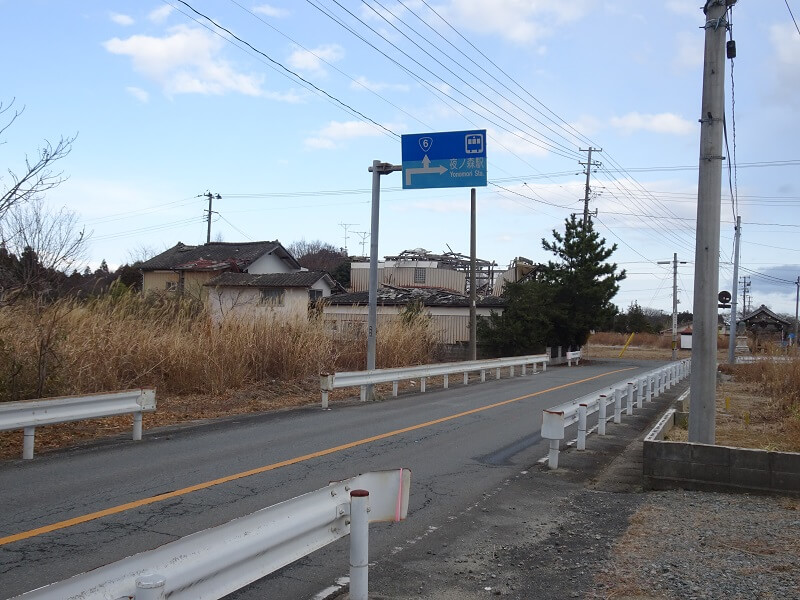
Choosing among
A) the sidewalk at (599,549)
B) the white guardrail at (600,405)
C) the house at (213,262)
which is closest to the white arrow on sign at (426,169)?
the white guardrail at (600,405)

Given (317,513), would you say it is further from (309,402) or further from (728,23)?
(309,402)

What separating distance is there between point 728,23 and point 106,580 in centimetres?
1004

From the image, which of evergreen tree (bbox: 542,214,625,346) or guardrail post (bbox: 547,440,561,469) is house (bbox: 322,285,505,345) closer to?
evergreen tree (bbox: 542,214,625,346)

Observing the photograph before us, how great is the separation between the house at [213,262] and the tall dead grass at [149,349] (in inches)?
712

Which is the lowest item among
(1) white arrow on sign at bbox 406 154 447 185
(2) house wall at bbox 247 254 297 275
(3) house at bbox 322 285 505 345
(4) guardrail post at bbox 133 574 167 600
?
(4) guardrail post at bbox 133 574 167 600

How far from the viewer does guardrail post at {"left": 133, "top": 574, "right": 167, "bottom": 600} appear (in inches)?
120

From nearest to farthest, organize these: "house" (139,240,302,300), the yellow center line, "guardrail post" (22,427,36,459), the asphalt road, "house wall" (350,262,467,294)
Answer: the asphalt road
the yellow center line
"guardrail post" (22,427,36,459)
"house" (139,240,302,300)
"house wall" (350,262,467,294)

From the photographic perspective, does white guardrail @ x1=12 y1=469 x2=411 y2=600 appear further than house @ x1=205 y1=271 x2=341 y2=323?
No

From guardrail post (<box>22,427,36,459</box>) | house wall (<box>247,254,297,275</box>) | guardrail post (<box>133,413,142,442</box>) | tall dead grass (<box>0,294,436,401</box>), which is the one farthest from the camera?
house wall (<box>247,254,297,275</box>)

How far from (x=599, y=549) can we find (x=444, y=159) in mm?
13582

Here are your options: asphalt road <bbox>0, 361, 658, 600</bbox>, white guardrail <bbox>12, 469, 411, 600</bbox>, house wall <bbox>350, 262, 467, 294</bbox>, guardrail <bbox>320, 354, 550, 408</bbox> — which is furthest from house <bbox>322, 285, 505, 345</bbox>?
white guardrail <bbox>12, 469, 411, 600</bbox>

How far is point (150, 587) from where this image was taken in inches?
120

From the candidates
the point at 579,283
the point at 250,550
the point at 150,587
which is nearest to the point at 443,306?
the point at 579,283

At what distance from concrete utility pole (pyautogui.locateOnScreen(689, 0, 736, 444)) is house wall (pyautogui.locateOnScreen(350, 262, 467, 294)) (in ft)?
148
